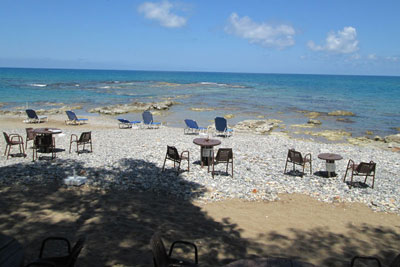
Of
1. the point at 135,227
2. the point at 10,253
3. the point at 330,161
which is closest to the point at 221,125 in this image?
the point at 330,161

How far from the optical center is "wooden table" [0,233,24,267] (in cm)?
266

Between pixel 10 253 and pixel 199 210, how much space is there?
4.10 metres

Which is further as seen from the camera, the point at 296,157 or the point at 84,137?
the point at 84,137

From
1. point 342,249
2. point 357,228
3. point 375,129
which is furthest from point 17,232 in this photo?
point 375,129

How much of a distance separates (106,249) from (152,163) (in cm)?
542

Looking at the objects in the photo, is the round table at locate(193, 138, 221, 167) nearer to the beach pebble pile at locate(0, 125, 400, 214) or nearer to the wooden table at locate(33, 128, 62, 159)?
the beach pebble pile at locate(0, 125, 400, 214)

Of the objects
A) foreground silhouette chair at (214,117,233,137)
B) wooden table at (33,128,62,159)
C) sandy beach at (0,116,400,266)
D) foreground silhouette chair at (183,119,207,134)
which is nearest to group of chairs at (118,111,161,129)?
foreground silhouette chair at (183,119,207,134)

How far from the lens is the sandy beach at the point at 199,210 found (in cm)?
474

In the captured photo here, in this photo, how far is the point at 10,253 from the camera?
2783mm

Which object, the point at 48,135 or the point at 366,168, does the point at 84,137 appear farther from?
the point at 366,168

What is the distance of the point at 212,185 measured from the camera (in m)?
8.01

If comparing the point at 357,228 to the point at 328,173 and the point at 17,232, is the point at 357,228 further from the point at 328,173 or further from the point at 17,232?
the point at 17,232

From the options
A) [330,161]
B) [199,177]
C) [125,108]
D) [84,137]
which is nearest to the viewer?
[199,177]

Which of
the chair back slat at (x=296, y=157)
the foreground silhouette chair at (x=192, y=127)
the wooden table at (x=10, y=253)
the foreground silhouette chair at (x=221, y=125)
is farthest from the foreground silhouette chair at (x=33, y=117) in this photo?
the wooden table at (x=10, y=253)
